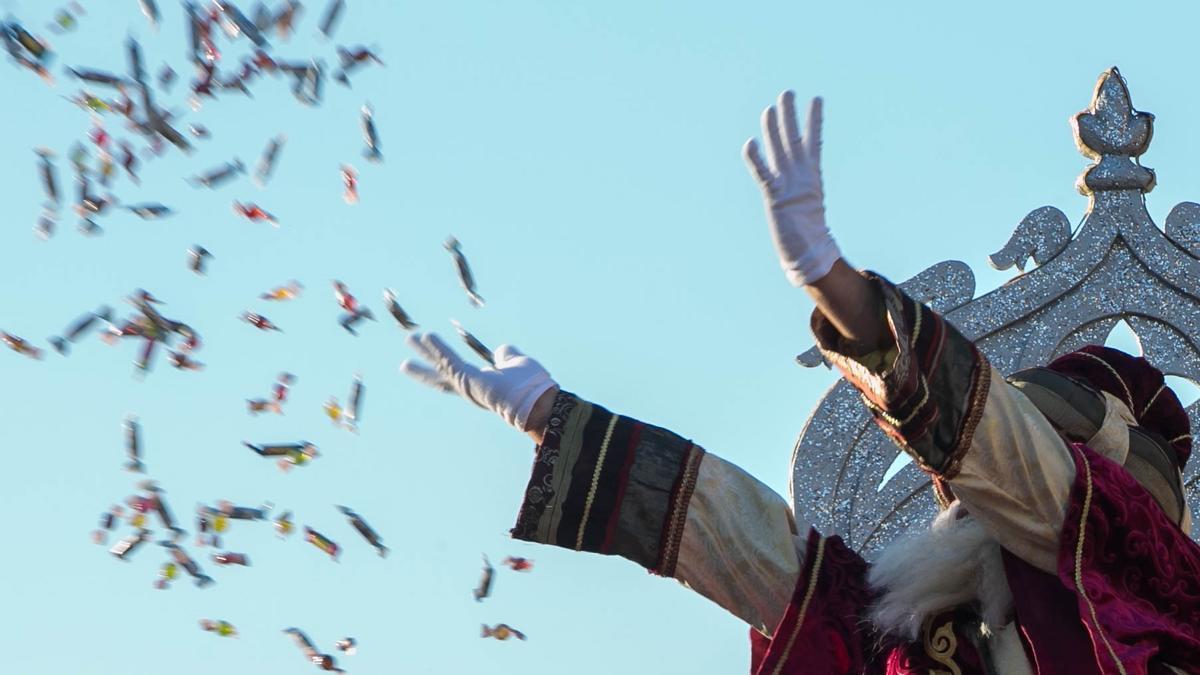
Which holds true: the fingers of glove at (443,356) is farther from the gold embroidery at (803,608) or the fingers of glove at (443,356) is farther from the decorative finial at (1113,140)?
the decorative finial at (1113,140)

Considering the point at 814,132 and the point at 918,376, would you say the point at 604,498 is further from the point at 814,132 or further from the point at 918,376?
the point at 814,132

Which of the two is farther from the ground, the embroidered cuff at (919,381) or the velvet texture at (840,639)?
the embroidered cuff at (919,381)

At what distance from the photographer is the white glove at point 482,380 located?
18.7ft

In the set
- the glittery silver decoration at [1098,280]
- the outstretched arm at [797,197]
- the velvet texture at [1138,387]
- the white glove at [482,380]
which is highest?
the glittery silver decoration at [1098,280]

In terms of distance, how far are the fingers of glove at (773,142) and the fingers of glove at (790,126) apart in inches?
0.5

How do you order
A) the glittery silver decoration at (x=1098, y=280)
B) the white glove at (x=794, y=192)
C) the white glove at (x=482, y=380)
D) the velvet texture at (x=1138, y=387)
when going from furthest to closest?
1. the glittery silver decoration at (x=1098, y=280)
2. the velvet texture at (x=1138, y=387)
3. the white glove at (x=482, y=380)
4. the white glove at (x=794, y=192)

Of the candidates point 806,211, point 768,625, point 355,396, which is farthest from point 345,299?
point 806,211

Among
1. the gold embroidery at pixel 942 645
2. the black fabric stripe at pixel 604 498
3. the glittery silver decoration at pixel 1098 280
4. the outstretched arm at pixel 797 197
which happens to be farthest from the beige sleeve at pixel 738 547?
the glittery silver decoration at pixel 1098 280

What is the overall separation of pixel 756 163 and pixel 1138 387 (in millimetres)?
1449

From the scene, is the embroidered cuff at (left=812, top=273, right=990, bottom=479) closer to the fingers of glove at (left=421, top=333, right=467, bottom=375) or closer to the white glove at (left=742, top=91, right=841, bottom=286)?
the white glove at (left=742, top=91, right=841, bottom=286)

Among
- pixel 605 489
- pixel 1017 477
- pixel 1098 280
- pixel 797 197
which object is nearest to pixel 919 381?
pixel 1017 477

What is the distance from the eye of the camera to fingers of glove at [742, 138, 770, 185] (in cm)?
520

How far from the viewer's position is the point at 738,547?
580 cm

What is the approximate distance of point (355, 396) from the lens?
7082mm
